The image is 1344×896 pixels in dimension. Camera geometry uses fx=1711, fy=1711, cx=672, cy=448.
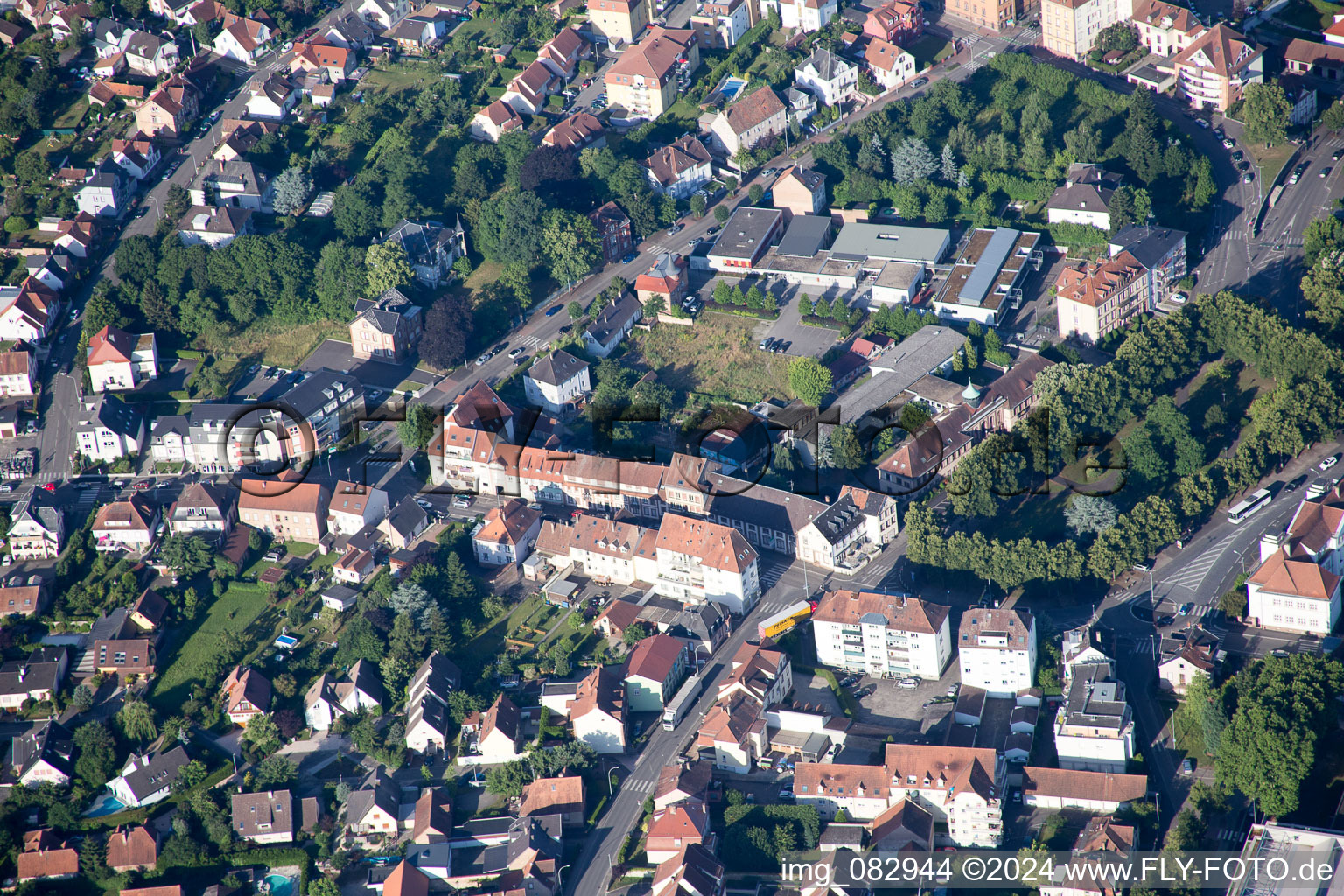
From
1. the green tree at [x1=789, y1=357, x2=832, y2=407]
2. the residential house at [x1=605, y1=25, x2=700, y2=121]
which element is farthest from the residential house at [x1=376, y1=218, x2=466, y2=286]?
the green tree at [x1=789, y1=357, x2=832, y2=407]

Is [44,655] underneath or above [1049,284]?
underneath

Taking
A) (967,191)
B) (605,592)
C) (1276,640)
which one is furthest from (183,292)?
(1276,640)

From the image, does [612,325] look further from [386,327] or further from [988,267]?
[988,267]

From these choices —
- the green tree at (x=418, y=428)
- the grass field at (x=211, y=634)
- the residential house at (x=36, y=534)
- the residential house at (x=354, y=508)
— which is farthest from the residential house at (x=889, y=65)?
the residential house at (x=36, y=534)

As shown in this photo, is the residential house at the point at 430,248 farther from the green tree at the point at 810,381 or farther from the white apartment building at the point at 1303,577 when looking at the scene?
the white apartment building at the point at 1303,577

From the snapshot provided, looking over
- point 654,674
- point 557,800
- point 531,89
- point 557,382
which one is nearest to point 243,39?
point 531,89

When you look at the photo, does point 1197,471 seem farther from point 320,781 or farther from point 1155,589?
point 320,781
